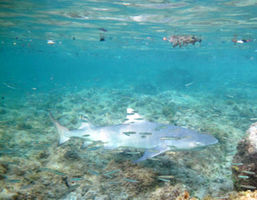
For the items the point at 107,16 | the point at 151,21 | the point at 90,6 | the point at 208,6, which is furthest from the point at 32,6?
the point at 208,6

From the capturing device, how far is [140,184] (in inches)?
165

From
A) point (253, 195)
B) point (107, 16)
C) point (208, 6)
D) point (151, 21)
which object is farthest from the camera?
point (151, 21)

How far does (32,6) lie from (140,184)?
62.2 feet

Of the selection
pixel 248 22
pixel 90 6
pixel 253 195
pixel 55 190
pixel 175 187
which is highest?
pixel 90 6

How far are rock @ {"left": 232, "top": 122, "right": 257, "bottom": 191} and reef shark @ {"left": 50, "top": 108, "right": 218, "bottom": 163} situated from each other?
81cm

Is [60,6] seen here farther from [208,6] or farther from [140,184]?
[140,184]

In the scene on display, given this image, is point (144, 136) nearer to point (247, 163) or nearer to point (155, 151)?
point (155, 151)

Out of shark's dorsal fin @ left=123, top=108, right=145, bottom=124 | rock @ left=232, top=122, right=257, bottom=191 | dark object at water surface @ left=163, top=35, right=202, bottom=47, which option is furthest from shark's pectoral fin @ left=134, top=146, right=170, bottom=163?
dark object at water surface @ left=163, top=35, right=202, bottom=47

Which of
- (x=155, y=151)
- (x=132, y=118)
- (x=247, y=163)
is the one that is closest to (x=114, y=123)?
(x=132, y=118)

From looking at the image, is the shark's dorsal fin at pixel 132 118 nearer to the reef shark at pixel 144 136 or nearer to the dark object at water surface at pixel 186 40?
the reef shark at pixel 144 136

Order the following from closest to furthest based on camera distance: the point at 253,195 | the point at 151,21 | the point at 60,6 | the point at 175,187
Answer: the point at 253,195 → the point at 175,187 → the point at 60,6 → the point at 151,21

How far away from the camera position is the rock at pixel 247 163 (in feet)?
11.6

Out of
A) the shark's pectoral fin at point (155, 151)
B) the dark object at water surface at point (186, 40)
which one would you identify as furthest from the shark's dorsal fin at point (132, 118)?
the dark object at water surface at point (186, 40)

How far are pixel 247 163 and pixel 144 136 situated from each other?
272cm
